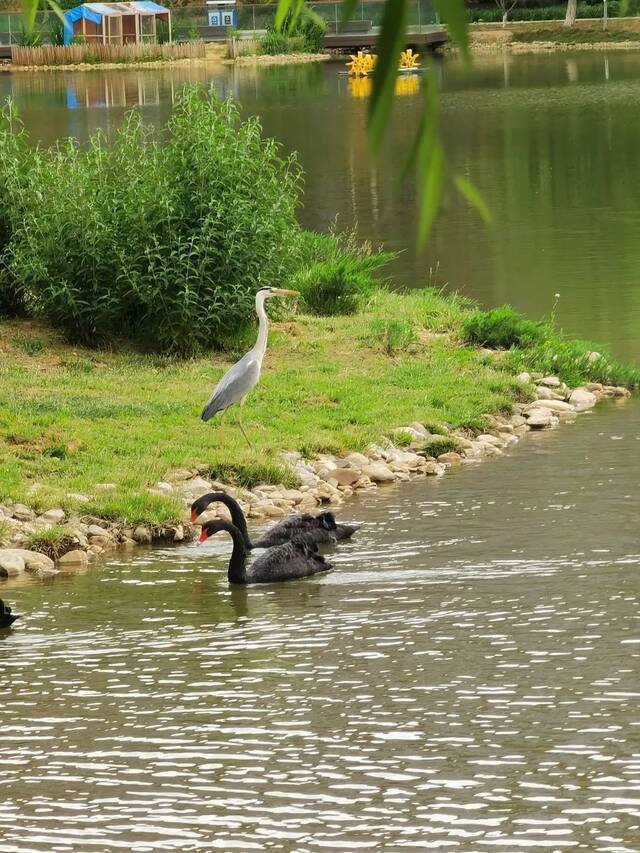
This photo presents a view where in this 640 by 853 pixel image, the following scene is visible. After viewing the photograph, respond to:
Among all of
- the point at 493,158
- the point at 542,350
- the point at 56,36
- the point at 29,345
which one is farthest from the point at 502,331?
the point at 56,36

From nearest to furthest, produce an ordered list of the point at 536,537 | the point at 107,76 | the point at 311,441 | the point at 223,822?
the point at 223,822, the point at 536,537, the point at 311,441, the point at 107,76

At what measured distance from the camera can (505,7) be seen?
93000 mm

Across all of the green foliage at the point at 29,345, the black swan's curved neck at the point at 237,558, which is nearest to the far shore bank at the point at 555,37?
the green foliage at the point at 29,345

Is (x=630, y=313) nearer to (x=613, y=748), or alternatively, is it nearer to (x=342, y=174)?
(x=613, y=748)

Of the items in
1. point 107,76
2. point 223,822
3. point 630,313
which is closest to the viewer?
point 223,822

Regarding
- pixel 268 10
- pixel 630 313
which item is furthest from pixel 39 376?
pixel 268 10

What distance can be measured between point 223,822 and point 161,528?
16.1 feet

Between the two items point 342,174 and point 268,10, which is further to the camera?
point 268,10

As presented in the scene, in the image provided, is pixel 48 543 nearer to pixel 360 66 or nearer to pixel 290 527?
pixel 290 527

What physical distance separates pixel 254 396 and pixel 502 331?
4017mm

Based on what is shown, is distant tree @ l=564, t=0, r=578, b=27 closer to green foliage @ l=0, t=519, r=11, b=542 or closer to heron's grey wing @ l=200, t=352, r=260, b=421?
heron's grey wing @ l=200, t=352, r=260, b=421

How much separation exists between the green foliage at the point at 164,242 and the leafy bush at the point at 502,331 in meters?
2.35

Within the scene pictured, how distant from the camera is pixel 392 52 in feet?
6.29

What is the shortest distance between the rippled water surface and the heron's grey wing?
1667 mm
